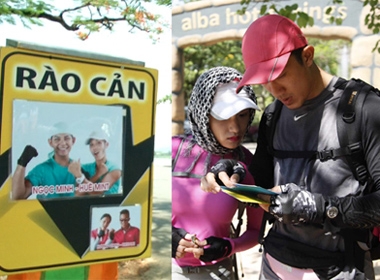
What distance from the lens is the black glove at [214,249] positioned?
1.86 m

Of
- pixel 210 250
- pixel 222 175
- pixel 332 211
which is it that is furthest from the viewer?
pixel 210 250

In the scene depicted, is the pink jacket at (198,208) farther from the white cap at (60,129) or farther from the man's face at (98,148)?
the white cap at (60,129)

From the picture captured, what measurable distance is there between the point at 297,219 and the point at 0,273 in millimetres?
1056

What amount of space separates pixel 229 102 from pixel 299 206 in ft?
1.78

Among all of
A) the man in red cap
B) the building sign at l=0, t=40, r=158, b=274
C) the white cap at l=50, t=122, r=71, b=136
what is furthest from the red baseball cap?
the white cap at l=50, t=122, r=71, b=136

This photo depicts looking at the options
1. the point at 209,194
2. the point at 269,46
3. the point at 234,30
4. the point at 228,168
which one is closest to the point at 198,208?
the point at 209,194

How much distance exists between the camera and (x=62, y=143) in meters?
1.83

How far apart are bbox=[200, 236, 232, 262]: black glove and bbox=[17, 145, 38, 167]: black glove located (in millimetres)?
695

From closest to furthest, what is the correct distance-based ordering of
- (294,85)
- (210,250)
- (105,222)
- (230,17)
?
(294,85)
(210,250)
(105,222)
(230,17)

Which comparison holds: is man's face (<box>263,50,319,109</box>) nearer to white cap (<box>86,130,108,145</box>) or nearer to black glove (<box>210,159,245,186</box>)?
black glove (<box>210,159,245,186</box>)

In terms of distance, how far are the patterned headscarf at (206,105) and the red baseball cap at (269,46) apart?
0.25 meters

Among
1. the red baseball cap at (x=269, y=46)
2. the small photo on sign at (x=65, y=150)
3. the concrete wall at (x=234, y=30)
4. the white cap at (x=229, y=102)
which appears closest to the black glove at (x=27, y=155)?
the small photo on sign at (x=65, y=150)

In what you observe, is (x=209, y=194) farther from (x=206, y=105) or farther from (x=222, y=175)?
(x=206, y=105)

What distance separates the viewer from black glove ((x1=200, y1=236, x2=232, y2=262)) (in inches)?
73.2
